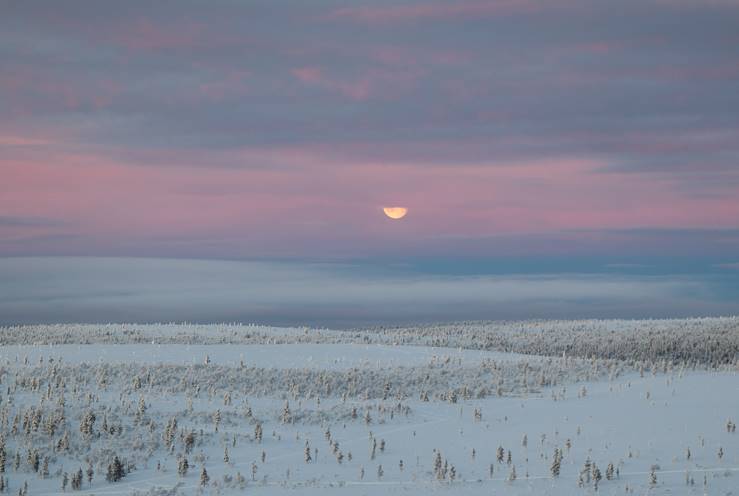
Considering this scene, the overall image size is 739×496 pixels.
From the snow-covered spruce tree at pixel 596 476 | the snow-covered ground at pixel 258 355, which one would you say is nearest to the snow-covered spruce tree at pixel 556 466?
the snow-covered spruce tree at pixel 596 476

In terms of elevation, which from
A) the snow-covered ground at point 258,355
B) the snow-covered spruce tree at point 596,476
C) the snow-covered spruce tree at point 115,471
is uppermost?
the snow-covered ground at point 258,355

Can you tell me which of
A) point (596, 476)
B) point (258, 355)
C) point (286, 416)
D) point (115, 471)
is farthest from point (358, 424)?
point (258, 355)

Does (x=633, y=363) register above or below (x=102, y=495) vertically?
above

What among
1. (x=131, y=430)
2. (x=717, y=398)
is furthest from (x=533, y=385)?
(x=131, y=430)

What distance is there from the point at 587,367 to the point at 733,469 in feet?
60.9

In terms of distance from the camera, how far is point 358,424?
2739cm

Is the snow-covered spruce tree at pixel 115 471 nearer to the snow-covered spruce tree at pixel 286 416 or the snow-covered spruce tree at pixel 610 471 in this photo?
the snow-covered spruce tree at pixel 286 416

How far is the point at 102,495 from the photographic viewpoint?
20156 millimetres

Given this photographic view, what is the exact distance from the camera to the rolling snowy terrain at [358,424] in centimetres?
2089

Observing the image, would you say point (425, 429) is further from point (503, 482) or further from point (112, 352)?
point (112, 352)

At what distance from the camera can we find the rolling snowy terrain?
68.5ft

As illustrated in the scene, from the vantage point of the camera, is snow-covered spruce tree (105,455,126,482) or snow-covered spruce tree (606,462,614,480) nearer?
snow-covered spruce tree (606,462,614,480)

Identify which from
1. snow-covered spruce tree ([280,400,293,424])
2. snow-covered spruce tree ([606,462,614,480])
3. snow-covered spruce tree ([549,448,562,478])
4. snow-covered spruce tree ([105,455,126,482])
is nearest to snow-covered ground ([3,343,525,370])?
snow-covered spruce tree ([280,400,293,424])

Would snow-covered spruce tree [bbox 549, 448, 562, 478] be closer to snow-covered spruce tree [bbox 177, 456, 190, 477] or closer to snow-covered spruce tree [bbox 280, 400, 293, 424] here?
snow-covered spruce tree [bbox 177, 456, 190, 477]
